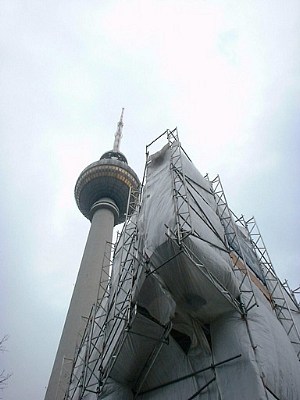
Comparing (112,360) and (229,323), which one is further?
(112,360)

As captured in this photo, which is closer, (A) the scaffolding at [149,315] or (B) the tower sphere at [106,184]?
(A) the scaffolding at [149,315]

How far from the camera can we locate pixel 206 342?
30.5 feet

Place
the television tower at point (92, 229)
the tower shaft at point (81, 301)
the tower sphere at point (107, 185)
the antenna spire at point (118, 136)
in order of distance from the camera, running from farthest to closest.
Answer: the antenna spire at point (118, 136) → the tower sphere at point (107, 185) → the television tower at point (92, 229) → the tower shaft at point (81, 301)

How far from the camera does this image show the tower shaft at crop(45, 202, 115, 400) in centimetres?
2096

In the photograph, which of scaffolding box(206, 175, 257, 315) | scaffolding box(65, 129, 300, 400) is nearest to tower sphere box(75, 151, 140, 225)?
scaffolding box(206, 175, 257, 315)

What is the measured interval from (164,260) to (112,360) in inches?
119

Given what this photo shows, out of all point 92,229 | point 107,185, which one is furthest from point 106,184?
point 92,229

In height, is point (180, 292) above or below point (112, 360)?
above

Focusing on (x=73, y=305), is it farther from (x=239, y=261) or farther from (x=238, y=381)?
(x=238, y=381)

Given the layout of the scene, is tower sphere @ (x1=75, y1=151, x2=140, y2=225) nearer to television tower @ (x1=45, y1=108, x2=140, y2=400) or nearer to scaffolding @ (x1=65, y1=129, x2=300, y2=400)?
television tower @ (x1=45, y1=108, x2=140, y2=400)

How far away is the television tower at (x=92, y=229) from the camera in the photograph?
23.2m

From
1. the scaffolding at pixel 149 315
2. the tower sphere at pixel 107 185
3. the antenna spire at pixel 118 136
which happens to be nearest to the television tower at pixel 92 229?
the tower sphere at pixel 107 185

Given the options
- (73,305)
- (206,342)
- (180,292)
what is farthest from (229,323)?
(73,305)

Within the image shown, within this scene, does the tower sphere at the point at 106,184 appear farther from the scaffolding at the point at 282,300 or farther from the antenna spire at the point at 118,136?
the scaffolding at the point at 282,300
